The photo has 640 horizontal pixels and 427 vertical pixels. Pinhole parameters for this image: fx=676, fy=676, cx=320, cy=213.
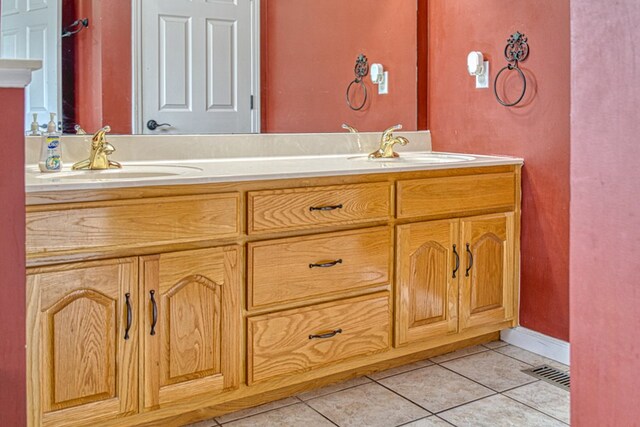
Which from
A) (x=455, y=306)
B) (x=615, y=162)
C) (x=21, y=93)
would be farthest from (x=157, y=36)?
(x=615, y=162)

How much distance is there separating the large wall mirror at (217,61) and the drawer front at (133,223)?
593 mm

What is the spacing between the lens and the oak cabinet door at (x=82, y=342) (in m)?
1.72

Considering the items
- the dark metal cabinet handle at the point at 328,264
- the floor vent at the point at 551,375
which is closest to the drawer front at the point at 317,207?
the dark metal cabinet handle at the point at 328,264

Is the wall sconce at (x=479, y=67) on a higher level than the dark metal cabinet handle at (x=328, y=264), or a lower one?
higher

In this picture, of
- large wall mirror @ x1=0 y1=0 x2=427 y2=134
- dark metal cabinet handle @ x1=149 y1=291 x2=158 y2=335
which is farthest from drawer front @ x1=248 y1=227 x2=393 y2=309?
large wall mirror @ x1=0 y1=0 x2=427 y2=134

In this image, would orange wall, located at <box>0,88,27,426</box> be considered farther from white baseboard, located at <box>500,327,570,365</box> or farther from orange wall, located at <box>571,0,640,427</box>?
white baseboard, located at <box>500,327,570,365</box>

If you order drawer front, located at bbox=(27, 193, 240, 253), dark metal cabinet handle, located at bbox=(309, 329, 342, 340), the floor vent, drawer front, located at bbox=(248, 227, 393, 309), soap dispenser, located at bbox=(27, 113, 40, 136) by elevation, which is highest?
soap dispenser, located at bbox=(27, 113, 40, 136)

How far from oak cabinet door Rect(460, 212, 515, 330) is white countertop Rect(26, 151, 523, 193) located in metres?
0.25

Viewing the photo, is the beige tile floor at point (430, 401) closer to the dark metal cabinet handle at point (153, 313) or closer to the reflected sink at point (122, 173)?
the dark metal cabinet handle at point (153, 313)

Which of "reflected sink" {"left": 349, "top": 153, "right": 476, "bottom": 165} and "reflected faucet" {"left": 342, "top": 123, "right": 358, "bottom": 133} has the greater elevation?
"reflected faucet" {"left": 342, "top": 123, "right": 358, "bottom": 133}

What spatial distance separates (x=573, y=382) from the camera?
93 centimetres

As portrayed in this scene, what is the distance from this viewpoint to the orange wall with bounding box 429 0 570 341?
256 cm

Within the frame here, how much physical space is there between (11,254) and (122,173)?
104 cm

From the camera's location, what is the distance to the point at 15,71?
1116 millimetres
